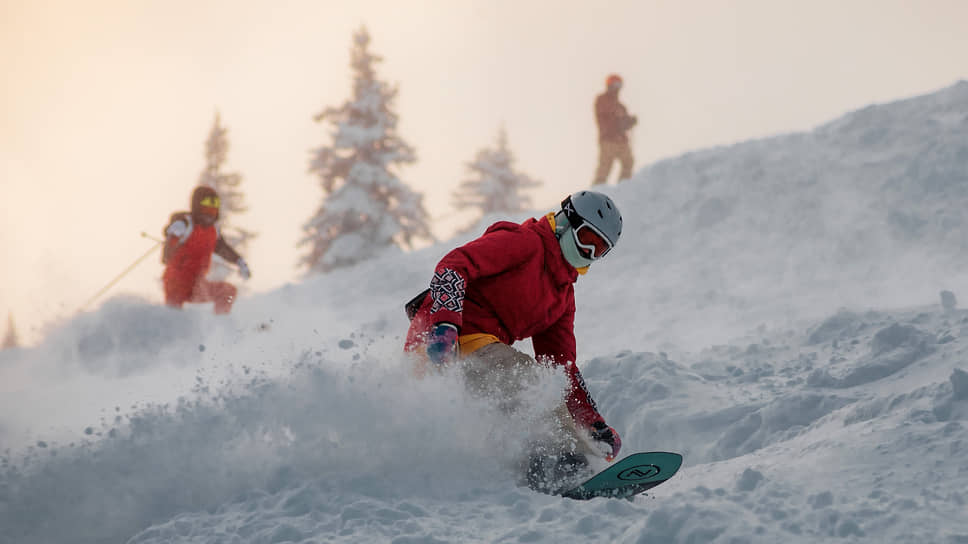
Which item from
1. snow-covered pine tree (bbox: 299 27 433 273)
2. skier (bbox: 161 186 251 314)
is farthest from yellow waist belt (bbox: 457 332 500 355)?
snow-covered pine tree (bbox: 299 27 433 273)

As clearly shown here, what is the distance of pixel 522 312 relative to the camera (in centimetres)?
393

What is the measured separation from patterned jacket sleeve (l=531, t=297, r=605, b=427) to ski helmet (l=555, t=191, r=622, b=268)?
1.40 ft

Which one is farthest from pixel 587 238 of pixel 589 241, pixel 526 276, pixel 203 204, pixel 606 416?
pixel 203 204

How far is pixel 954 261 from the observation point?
7.78 metres

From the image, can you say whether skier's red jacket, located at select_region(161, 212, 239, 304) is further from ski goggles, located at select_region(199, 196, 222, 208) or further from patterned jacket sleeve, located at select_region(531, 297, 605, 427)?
patterned jacket sleeve, located at select_region(531, 297, 605, 427)

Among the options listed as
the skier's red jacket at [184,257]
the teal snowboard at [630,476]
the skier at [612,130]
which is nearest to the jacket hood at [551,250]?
the teal snowboard at [630,476]

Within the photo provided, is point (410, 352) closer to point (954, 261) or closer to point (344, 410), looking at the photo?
point (344, 410)

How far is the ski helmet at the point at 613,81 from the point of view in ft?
44.4

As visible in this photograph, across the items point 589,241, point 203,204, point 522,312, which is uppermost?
point 203,204

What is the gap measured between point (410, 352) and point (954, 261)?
21.9ft

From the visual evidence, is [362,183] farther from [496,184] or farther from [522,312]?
[522,312]

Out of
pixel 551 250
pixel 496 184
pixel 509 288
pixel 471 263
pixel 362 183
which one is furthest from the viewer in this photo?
pixel 496 184

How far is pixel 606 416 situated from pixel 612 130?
365 inches

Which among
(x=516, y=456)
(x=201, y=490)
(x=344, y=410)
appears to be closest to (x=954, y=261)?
(x=516, y=456)
